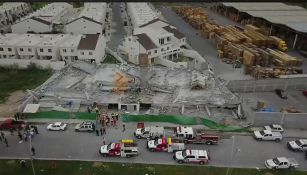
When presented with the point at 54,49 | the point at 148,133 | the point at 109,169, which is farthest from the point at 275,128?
the point at 54,49

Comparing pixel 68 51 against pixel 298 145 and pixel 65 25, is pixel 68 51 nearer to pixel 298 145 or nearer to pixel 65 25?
pixel 65 25

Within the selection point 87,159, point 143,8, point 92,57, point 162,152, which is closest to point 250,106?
point 162,152

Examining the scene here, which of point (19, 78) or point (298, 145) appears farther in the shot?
point (19, 78)

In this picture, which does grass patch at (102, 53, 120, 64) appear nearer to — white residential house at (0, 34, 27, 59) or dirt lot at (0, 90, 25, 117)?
white residential house at (0, 34, 27, 59)

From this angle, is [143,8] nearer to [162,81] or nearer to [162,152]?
[162,81]

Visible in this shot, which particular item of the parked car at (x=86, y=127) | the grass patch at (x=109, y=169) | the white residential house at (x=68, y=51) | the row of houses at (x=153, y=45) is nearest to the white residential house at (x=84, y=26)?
the row of houses at (x=153, y=45)

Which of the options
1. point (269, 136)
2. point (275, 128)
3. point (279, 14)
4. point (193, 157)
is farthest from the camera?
point (279, 14)

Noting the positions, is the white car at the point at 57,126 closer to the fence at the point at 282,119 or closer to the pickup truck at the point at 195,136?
the pickup truck at the point at 195,136

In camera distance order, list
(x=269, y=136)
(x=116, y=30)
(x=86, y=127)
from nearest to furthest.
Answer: (x=269, y=136)
(x=86, y=127)
(x=116, y=30)
